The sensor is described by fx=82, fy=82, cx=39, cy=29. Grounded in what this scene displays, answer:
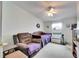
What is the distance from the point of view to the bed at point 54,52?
5.20 feet

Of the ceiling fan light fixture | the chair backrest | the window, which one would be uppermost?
the ceiling fan light fixture

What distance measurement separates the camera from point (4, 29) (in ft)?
4.87

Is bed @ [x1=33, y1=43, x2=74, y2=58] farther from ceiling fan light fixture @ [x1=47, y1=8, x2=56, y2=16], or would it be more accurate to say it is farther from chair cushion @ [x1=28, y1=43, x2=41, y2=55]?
ceiling fan light fixture @ [x1=47, y1=8, x2=56, y2=16]

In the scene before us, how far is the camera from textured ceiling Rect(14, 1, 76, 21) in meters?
1.54

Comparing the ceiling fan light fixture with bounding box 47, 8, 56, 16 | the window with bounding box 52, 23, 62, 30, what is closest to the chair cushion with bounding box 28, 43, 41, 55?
the window with bounding box 52, 23, 62, 30

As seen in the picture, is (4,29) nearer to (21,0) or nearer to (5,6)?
(5,6)

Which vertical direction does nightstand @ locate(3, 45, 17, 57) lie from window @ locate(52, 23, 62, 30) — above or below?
below

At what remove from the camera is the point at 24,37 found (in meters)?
1.63

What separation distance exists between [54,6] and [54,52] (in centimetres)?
91

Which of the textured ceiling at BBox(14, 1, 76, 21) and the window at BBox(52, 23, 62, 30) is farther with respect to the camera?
the window at BBox(52, 23, 62, 30)

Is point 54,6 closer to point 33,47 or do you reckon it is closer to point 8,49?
point 33,47

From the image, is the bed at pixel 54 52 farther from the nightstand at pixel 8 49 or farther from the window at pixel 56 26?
the nightstand at pixel 8 49

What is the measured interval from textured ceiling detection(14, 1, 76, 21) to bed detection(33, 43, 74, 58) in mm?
578

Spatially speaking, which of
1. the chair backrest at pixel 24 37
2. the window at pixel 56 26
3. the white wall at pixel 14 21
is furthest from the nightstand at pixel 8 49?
the window at pixel 56 26
